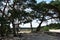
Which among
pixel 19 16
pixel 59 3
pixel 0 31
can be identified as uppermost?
pixel 59 3

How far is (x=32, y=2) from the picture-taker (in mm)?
13500

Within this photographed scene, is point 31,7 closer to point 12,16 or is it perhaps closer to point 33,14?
point 33,14

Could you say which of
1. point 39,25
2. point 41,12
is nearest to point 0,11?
point 41,12

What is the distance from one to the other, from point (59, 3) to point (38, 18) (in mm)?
2298

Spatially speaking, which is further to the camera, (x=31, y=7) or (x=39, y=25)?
(x=39, y=25)

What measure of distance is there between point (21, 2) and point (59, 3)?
11.4 feet

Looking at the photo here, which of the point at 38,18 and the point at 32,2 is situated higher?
the point at 32,2

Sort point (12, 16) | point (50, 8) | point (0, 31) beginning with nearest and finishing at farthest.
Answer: point (0, 31) < point (12, 16) < point (50, 8)

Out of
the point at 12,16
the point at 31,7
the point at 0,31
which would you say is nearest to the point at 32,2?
the point at 31,7

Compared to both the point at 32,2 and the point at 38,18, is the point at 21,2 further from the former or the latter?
the point at 38,18

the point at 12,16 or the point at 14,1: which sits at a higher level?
the point at 14,1

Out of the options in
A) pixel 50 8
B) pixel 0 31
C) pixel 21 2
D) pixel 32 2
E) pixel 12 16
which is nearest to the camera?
pixel 0 31

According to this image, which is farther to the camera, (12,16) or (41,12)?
(41,12)

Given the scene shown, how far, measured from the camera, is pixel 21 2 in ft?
40.4
